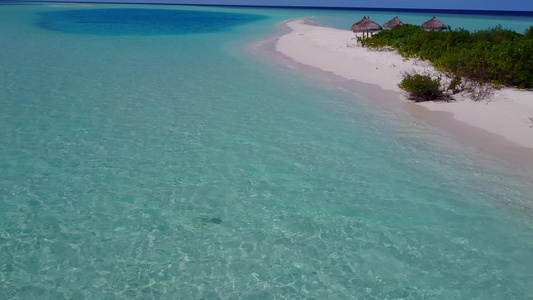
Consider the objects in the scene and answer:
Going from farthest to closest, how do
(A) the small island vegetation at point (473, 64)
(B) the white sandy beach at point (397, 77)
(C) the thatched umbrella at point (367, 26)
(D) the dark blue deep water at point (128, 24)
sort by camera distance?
1. (D) the dark blue deep water at point (128, 24)
2. (C) the thatched umbrella at point (367, 26)
3. (A) the small island vegetation at point (473, 64)
4. (B) the white sandy beach at point (397, 77)

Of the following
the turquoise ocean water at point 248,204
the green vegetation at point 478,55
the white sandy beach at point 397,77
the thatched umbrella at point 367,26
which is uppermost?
the thatched umbrella at point 367,26

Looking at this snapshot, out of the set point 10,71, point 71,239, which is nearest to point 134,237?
point 71,239

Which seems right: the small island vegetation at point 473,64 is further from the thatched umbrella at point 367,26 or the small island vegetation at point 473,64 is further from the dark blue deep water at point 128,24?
the dark blue deep water at point 128,24

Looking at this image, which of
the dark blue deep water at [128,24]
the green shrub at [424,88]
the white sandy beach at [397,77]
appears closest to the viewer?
the white sandy beach at [397,77]

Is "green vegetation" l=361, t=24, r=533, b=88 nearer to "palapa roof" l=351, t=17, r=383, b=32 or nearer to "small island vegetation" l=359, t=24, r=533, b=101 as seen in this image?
"small island vegetation" l=359, t=24, r=533, b=101

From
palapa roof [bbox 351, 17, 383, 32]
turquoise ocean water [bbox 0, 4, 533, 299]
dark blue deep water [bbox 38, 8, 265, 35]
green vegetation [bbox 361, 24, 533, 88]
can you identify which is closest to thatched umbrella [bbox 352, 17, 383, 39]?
palapa roof [bbox 351, 17, 383, 32]

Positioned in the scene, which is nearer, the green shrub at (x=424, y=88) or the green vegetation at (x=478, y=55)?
the green shrub at (x=424, y=88)

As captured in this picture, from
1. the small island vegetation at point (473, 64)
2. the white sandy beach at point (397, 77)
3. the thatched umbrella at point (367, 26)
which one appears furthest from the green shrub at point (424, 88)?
the thatched umbrella at point (367, 26)

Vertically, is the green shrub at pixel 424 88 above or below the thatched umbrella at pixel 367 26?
below

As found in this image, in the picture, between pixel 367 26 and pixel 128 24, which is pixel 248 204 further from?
pixel 128 24
